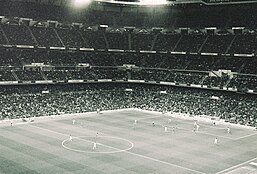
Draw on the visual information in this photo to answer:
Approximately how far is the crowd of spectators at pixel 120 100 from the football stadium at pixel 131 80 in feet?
0.65

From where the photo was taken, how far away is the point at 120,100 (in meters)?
72.2

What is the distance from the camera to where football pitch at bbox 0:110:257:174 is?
31.7 m

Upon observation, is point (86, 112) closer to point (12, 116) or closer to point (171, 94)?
point (12, 116)

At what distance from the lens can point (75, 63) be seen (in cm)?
7050

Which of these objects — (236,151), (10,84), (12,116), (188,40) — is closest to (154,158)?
(236,151)

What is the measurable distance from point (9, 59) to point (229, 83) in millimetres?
40280

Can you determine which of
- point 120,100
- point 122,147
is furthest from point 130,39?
point 122,147

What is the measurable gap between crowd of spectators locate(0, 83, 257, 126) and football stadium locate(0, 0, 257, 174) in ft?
0.65

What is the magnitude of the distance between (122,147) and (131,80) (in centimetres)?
3626

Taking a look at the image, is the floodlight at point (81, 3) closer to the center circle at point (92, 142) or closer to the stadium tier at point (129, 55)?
the stadium tier at point (129, 55)

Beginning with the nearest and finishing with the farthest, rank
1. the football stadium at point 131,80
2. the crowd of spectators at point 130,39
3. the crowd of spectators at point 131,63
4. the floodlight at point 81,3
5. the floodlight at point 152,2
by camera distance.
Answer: the football stadium at point 131,80 → the crowd of spectators at point 131,63 → the crowd of spectators at point 130,39 → the floodlight at point 152,2 → the floodlight at point 81,3

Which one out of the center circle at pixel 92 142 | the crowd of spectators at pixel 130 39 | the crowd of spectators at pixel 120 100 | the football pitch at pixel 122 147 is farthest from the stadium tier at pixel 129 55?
the center circle at pixel 92 142

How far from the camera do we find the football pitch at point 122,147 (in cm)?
3166

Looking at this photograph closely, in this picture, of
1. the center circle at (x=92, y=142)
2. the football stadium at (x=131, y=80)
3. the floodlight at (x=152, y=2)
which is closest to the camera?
the center circle at (x=92, y=142)
